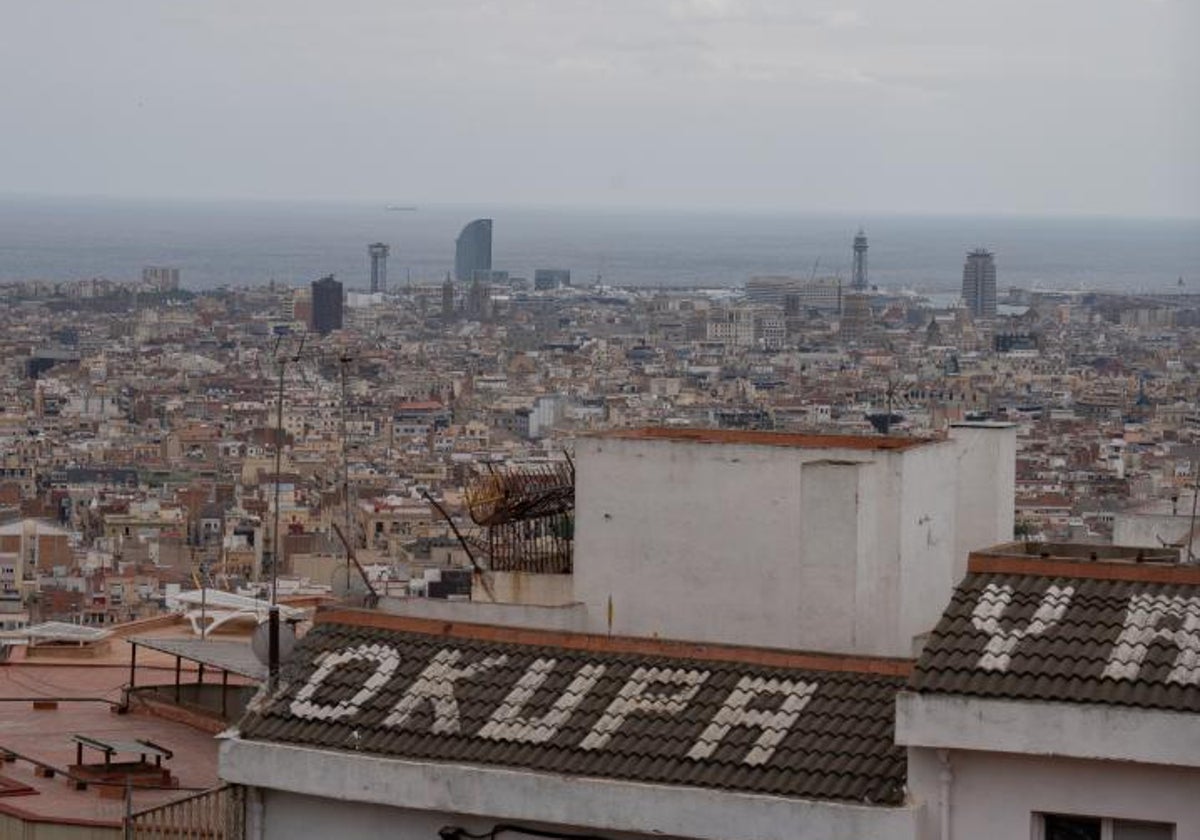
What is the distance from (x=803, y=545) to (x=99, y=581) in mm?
47335

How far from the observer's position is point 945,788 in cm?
678

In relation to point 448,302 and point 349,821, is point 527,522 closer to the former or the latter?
point 349,821

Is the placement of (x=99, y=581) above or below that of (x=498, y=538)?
below

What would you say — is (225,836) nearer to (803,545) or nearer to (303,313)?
(803,545)

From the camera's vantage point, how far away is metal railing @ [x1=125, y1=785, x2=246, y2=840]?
757cm

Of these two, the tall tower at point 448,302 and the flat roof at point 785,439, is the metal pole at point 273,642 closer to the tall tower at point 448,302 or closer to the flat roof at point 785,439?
the flat roof at point 785,439

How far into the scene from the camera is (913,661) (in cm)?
720

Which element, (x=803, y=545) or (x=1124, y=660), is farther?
(x=803, y=545)

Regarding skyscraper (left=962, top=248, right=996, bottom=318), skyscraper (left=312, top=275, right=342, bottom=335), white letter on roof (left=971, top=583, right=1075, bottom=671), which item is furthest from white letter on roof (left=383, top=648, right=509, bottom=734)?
skyscraper (left=962, top=248, right=996, bottom=318)

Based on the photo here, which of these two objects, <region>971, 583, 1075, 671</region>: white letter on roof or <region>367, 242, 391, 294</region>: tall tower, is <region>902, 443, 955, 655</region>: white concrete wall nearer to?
<region>971, 583, 1075, 671</region>: white letter on roof

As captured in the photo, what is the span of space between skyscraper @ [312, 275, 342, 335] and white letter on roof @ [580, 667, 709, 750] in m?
123

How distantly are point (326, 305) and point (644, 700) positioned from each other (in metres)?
124

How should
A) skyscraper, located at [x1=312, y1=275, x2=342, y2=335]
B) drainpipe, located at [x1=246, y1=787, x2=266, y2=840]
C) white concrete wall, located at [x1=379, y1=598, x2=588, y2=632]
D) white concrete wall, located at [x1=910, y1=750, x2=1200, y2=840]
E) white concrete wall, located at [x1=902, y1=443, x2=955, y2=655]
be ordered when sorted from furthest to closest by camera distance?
skyscraper, located at [x1=312, y1=275, x2=342, y2=335] < white concrete wall, located at [x1=379, y1=598, x2=588, y2=632] < white concrete wall, located at [x1=902, y1=443, x2=955, y2=655] < drainpipe, located at [x1=246, y1=787, x2=266, y2=840] < white concrete wall, located at [x1=910, y1=750, x2=1200, y2=840]

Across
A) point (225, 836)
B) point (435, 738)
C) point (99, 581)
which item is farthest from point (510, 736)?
point (99, 581)
